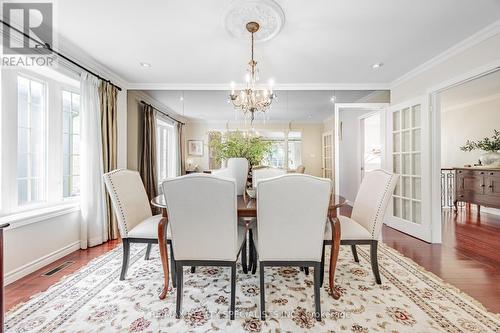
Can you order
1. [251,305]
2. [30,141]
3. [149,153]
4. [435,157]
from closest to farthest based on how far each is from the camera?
[251,305] < [30,141] < [435,157] < [149,153]

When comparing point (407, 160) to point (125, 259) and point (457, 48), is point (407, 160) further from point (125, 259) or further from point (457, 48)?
point (125, 259)

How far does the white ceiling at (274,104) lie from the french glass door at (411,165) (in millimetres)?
575

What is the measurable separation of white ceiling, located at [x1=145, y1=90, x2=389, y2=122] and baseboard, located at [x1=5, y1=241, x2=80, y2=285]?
259 centimetres

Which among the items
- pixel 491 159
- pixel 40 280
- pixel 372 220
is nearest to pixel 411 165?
pixel 372 220

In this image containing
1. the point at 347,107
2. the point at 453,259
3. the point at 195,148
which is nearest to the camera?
the point at 453,259

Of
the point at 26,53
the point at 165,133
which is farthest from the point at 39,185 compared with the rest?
the point at 165,133

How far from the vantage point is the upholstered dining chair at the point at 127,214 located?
1.94m

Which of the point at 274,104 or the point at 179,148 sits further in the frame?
the point at 179,148

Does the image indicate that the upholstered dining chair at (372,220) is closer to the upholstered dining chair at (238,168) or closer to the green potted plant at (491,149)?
the upholstered dining chair at (238,168)

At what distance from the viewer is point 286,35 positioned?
226 centimetres

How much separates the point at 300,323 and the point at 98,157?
2994 millimetres

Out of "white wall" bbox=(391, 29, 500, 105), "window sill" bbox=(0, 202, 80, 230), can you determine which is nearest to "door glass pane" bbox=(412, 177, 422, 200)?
"white wall" bbox=(391, 29, 500, 105)

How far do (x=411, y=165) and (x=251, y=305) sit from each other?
3133mm

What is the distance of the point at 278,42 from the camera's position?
240cm
